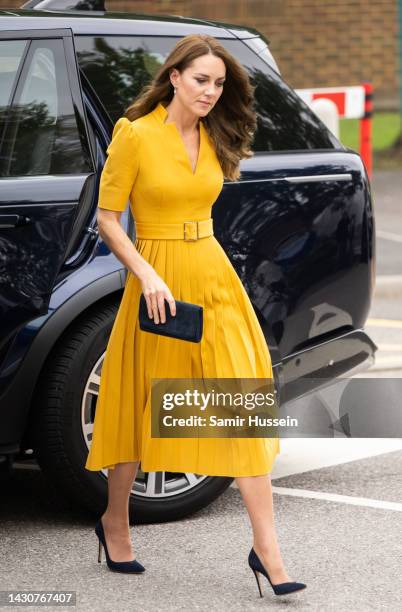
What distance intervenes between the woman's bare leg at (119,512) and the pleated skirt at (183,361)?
0.09m

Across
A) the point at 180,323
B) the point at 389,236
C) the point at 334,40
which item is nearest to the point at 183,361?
the point at 180,323

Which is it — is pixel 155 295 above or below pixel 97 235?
below

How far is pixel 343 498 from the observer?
17.4 feet

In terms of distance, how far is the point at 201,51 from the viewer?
13.3 ft

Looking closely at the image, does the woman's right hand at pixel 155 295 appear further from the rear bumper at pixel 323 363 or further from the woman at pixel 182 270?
the rear bumper at pixel 323 363

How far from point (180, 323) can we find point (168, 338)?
0.19 m

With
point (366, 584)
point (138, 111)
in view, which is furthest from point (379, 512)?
point (138, 111)

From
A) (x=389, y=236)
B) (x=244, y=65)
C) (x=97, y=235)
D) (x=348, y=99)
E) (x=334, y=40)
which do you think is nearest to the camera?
(x=97, y=235)

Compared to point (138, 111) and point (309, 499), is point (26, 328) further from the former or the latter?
point (309, 499)

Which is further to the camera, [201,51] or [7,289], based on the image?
[7,289]

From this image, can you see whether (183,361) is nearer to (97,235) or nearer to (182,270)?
(182,270)

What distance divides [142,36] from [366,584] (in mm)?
2164

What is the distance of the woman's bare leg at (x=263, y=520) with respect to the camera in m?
4.05

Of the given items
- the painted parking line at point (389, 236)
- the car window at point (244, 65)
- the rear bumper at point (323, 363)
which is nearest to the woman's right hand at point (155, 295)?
the car window at point (244, 65)
